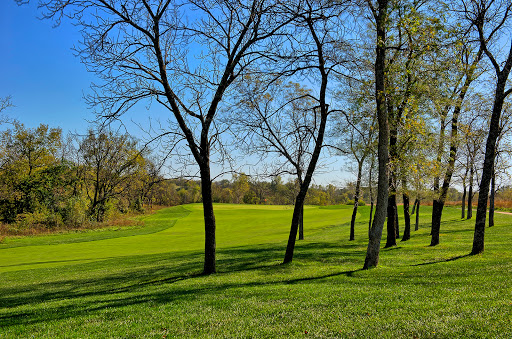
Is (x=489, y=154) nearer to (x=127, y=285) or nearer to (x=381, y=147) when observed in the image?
(x=381, y=147)

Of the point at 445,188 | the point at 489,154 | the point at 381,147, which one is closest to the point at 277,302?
the point at 381,147

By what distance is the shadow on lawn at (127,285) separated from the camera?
23.0 feet

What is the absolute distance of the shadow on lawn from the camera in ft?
23.0

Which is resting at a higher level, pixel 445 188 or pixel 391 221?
pixel 445 188

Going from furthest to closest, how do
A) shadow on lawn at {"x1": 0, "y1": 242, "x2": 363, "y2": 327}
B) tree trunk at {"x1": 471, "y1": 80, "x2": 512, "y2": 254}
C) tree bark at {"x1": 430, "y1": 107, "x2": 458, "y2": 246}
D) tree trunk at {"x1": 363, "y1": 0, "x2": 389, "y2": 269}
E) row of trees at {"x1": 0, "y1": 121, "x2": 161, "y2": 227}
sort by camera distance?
row of trees at {"x1": 0, "y1": 121, "x2": 161, "y2": 227} → tree bark at {"x1": 430, "y1": 107, "x2": 458, "y2": 246} → tree trunk at {"x1": 471, "y1": 80, "x2": 512, "y2": 254} → tree trunk at {"x1": 363, "y1": 0, "x2": 389, "y2": 269} → shadow on lawn at {"x1": 0, "y1": 242, "x2": 363, "y2": 327}

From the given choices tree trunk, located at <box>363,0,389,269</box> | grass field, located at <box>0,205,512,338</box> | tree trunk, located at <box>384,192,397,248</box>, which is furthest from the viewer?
tree trunk, located at <box>384,192,397,248</box>

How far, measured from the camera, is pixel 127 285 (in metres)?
10.1

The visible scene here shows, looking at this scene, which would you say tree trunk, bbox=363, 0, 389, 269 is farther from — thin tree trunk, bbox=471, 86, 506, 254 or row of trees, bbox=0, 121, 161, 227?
row of trees, bbox=0, 121, 161, 227

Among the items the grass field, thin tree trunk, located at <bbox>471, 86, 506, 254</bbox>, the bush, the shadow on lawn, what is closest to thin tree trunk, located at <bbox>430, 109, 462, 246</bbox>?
the grass field

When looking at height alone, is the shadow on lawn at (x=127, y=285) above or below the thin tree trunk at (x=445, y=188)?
below

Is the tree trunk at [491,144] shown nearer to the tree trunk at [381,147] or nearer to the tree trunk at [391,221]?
the tree trunk at [381,147]

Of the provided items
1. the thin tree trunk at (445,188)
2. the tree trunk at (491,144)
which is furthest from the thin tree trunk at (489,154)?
the thin tree trunk at (445,188)

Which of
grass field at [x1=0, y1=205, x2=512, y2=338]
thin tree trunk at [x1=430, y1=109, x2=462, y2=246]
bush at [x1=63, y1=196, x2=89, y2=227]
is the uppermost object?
thin tree trunk at [x1=430, y1=109, x2=462, y2=246]

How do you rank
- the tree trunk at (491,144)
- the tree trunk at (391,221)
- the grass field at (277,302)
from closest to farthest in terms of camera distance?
the grass field at (277,302), the tree trunk at (491,144), the tree trunk at (391,221)
